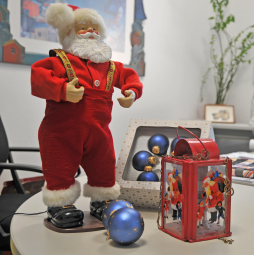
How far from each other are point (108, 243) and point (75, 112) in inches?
11.8

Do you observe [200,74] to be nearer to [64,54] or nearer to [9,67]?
[9,67]

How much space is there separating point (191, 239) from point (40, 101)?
1.30 metres

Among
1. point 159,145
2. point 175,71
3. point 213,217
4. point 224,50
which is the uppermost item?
point 224,50

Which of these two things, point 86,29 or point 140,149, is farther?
point 140,149

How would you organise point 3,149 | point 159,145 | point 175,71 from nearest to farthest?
point 159,145 < point 3,149 < point 175,71

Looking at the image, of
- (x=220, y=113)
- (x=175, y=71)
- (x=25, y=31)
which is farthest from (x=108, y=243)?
(x=220, y=113)

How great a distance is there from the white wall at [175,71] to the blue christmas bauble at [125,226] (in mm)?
1201

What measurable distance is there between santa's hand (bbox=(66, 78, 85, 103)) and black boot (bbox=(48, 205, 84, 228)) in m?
0.25

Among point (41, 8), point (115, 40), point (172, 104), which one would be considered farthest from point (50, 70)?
point (172, 104)

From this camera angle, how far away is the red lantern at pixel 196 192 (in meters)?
0.58

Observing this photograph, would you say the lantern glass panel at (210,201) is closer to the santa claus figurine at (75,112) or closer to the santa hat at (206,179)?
the santa hat at (206,179)

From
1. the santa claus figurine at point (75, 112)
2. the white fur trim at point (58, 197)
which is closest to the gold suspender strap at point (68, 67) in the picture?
the santa claus figurine at point (75, 112)

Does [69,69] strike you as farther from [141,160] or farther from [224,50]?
[224,50]

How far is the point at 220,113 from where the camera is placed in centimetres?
250
